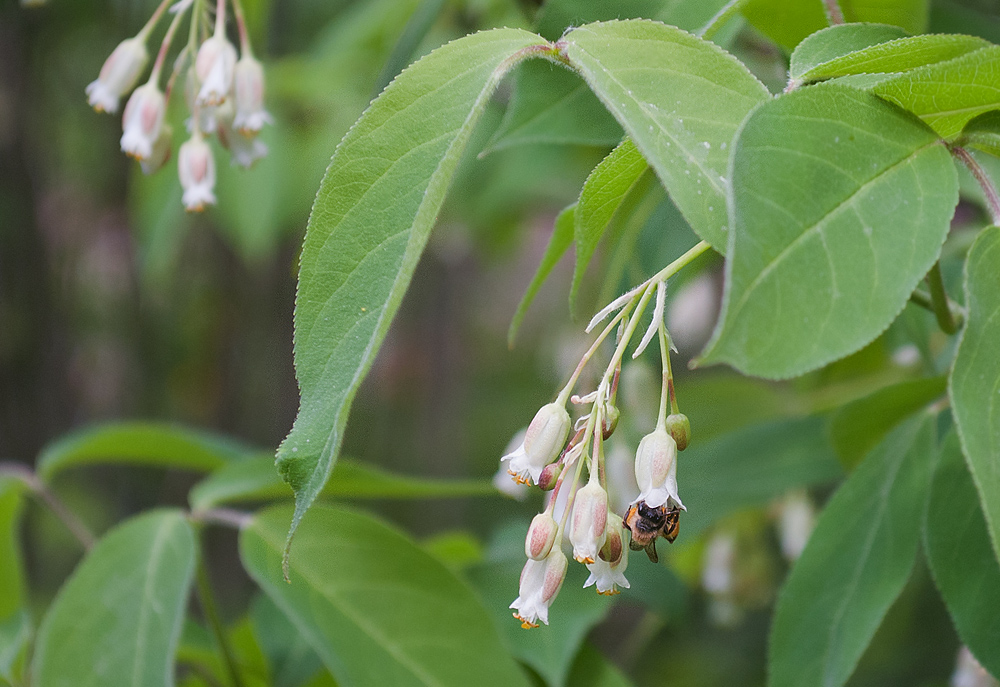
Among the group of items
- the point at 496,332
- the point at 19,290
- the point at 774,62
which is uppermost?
the point at 774,62

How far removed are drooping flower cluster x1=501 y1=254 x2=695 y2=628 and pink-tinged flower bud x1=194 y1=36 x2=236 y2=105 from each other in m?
0.51

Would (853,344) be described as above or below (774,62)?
above

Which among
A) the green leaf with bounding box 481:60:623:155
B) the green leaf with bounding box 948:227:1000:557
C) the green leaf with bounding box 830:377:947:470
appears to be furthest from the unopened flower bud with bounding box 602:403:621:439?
the green leaf with bounding box 830:377:947:470

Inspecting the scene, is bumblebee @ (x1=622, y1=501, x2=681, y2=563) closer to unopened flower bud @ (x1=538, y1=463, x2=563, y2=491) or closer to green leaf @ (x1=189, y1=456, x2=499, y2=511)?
unopened flower bud @ (x1=538, y1=463, x2=563, y2=491)

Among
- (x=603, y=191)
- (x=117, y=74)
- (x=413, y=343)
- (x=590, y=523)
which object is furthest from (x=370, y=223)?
(x=413, y=343)

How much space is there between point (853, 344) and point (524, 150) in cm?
141

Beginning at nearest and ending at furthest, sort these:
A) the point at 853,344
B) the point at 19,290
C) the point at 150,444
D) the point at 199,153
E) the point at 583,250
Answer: the point at 853,344
the point at 583,250
the point at 199,153
the point at 150,444
the point at 19,290

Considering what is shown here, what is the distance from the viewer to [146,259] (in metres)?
1.99

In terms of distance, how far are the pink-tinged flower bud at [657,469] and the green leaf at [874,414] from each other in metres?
0.44

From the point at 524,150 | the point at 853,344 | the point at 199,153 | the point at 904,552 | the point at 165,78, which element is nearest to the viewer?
the point at 853,344

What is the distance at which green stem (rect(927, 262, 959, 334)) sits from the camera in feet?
2.37

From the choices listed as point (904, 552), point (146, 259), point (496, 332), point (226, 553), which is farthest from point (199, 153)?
point (496, 332)

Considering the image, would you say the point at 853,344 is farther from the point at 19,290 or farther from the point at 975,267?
the point at 19,290

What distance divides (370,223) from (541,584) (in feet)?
1.00
